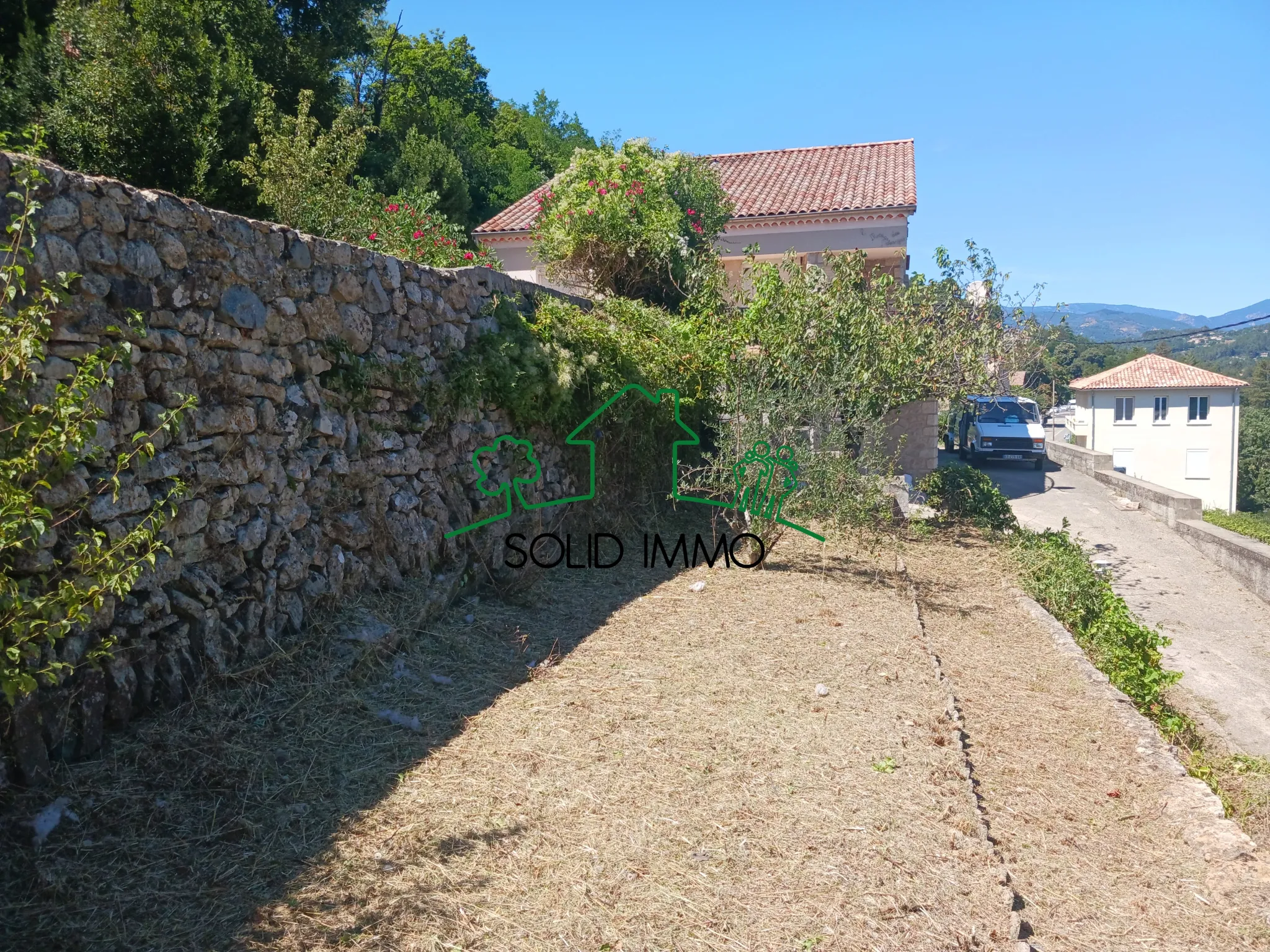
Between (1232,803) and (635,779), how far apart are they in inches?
160

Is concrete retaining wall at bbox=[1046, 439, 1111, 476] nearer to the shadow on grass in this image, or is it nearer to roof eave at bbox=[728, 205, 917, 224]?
roof eave at bbox=[728, 205, 917, 224]

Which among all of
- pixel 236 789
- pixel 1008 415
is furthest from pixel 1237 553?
pixel 236 789

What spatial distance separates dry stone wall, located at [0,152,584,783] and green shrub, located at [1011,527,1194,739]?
17.9 feet

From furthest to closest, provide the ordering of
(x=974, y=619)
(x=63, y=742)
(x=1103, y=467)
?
(x=1103, y=467) < (x=974, y=619) < (x=63, y=742)

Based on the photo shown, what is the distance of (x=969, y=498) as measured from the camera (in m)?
12.2

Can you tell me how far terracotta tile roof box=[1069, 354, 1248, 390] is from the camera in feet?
140

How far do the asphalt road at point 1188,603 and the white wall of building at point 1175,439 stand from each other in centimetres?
2794

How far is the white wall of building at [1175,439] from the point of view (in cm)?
4350

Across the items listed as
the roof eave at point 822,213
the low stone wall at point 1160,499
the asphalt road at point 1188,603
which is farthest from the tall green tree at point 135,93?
the low stone wall at point 1160,499

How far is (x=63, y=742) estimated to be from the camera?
331 cm

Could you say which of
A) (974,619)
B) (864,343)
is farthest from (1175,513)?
(974,619)

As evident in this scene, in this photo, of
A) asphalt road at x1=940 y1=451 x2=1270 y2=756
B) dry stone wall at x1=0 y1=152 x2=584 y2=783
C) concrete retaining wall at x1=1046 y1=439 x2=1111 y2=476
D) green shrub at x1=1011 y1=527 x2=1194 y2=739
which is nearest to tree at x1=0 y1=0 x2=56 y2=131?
dry stone wall at x1=0 y1=152 x2=584 y2=783

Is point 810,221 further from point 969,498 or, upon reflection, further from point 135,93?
point 135,93

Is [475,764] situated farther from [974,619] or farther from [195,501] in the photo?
[974,619]
